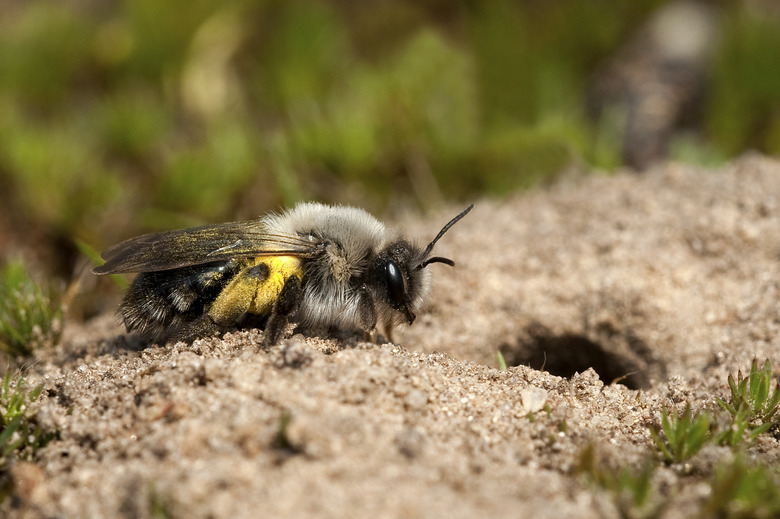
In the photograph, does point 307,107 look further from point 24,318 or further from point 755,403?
point 755,403

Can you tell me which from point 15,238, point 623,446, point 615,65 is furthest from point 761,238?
point 15,238

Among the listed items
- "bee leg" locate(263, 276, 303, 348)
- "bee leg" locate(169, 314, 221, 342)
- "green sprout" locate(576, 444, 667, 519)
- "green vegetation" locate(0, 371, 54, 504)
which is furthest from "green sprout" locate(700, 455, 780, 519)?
"green vegetation" locate(0, 371, 54, 504)

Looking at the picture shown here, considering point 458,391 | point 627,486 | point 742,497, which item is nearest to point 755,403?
point 742,497

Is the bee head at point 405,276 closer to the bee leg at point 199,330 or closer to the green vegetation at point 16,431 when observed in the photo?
the bee leg at point 199,330

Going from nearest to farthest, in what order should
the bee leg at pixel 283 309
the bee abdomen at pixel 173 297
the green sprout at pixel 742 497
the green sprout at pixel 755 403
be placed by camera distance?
the green sprout at pixel 742 497
the green sprout at pixel 755 403
the bee leg at pixel 283 309
the bee abdomen at pixel 173 297

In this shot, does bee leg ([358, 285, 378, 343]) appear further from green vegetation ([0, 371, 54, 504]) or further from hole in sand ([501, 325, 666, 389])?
green vegetation ([0, 371, 54, 504])

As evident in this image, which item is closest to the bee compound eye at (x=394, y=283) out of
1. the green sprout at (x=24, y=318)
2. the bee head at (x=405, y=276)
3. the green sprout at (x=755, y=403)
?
the bee head at (x=405, y=276)

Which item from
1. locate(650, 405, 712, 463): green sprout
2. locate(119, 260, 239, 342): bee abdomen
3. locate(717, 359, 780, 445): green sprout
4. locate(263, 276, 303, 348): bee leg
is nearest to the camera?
locate(650, 405, 712, 463): green sprout
